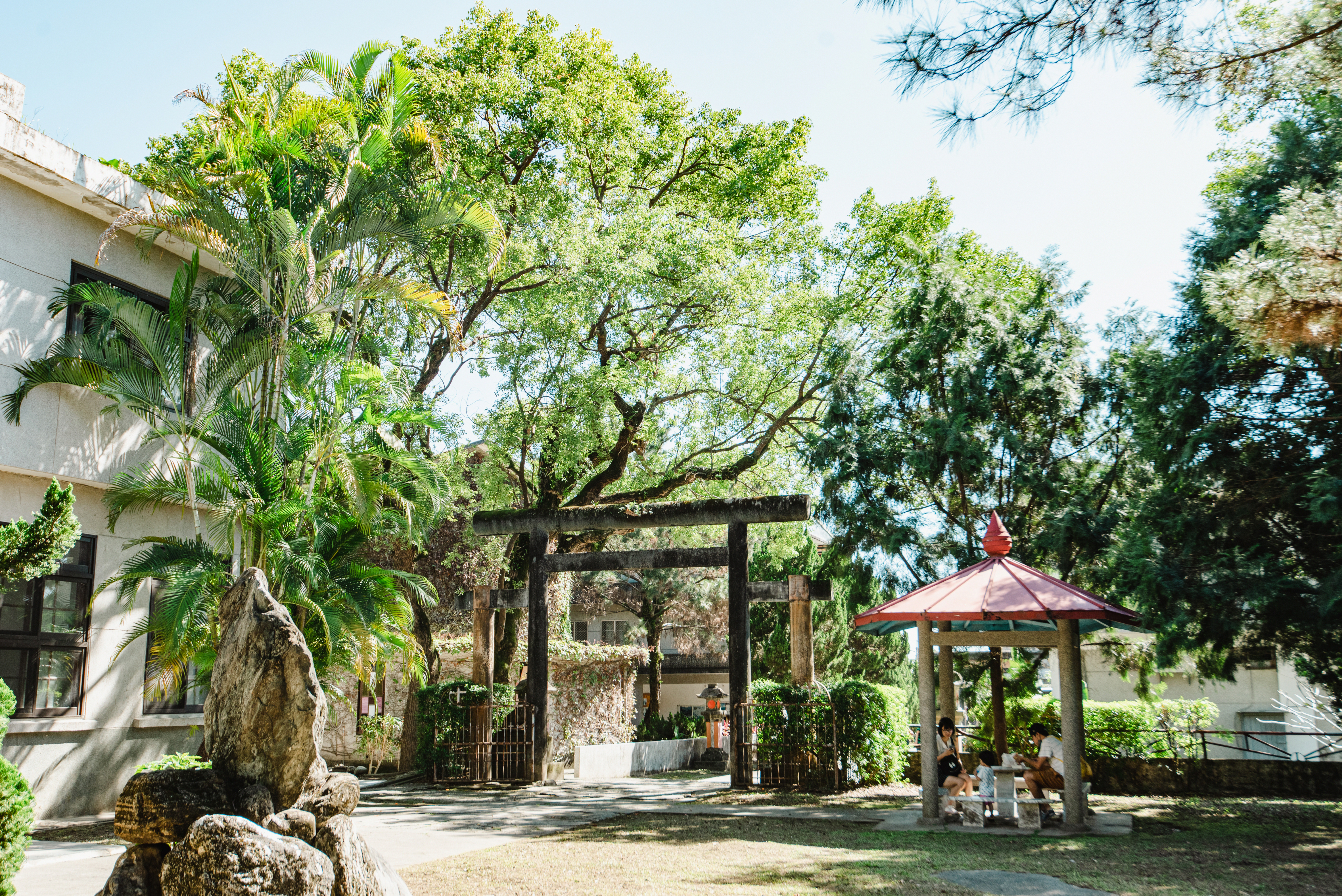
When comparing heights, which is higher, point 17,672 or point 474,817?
point 17,672

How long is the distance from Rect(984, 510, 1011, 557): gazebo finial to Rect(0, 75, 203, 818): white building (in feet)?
36.1

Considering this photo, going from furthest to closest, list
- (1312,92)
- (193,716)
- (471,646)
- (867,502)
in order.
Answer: (471,646) → (867,502) → (193,716) → (1312,92)

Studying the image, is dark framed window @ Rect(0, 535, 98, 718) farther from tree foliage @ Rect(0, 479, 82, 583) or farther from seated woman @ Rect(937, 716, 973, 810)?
seated woman @ Rect(937, 716, 973, 810)

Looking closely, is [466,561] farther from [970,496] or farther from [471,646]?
[970,496]

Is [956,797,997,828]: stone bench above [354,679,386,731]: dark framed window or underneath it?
underneath

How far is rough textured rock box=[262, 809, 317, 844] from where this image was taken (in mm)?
6020

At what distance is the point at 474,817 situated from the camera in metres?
13.0

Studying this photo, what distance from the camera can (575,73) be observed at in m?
19.4

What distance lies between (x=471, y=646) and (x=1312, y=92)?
1981cm

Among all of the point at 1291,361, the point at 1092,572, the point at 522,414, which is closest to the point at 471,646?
the point at 522,414

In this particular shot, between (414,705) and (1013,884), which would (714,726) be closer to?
(414,705)

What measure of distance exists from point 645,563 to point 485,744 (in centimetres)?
419

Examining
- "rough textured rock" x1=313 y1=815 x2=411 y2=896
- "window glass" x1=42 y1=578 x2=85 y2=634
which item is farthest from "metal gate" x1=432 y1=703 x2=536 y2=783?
"rough textured rock" x1=313 y1=815 x2=411 y2=896

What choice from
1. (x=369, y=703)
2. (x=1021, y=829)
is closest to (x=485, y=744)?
(x=369, y=703)
